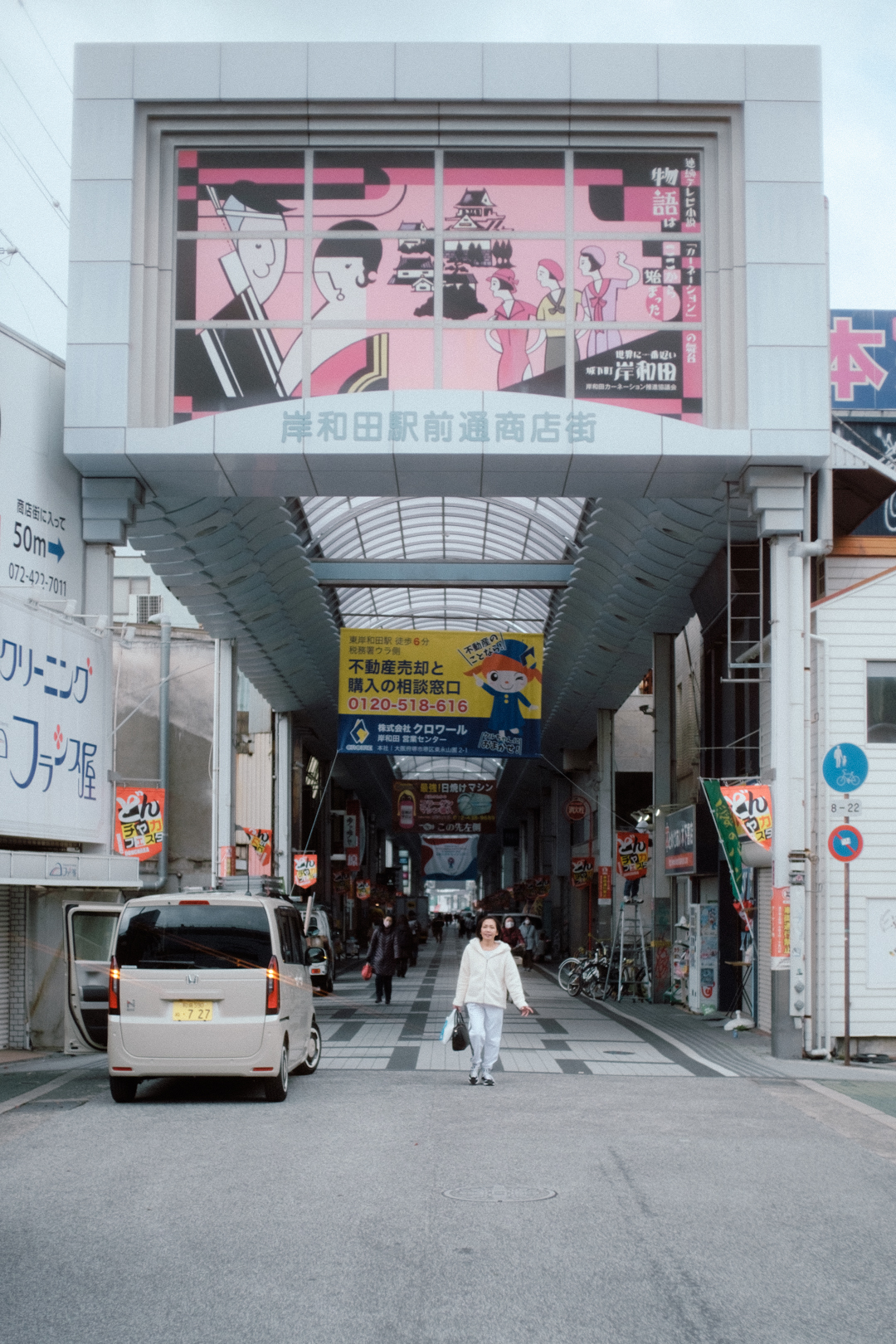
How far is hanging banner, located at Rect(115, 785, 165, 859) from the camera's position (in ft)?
76.8

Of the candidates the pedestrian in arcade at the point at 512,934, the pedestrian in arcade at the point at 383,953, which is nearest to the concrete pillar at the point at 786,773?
the pedestrian in arcade at the point at 383,953

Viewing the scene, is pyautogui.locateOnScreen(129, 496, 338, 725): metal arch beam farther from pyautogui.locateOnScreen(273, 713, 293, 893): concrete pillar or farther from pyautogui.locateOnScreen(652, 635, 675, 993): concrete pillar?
pyautogui.locateOnScreen(652, 635, 675, 993): concrete pillar

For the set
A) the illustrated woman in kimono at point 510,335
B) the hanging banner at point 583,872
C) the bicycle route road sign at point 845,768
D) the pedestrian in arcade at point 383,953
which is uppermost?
the illustrated woman in kimono at point 510,335

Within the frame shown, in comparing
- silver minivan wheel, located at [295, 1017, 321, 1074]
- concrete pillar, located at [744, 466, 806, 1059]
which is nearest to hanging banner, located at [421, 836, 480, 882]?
concrete pillar, located at [744, 466, 806, 1059]

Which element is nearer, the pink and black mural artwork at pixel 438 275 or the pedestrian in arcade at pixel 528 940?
the pink and black mural artwork at pixel 438 275

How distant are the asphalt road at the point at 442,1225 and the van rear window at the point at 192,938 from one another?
113cm

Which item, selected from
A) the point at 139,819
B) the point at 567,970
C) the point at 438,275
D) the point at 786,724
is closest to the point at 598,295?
the point at 438,275

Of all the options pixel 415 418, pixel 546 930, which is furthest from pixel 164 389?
pixel 546 930

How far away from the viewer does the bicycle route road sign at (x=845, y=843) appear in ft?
50.3

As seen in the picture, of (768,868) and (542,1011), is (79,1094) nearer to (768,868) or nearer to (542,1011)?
(768,868)

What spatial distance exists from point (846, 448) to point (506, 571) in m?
8.80

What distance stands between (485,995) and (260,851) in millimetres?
21709

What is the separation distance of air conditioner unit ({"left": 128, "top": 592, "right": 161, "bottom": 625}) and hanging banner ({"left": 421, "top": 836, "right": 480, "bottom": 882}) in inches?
1573

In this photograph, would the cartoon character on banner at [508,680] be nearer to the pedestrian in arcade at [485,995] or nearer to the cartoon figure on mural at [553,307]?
the cartoon figure on mural at [553,307]
